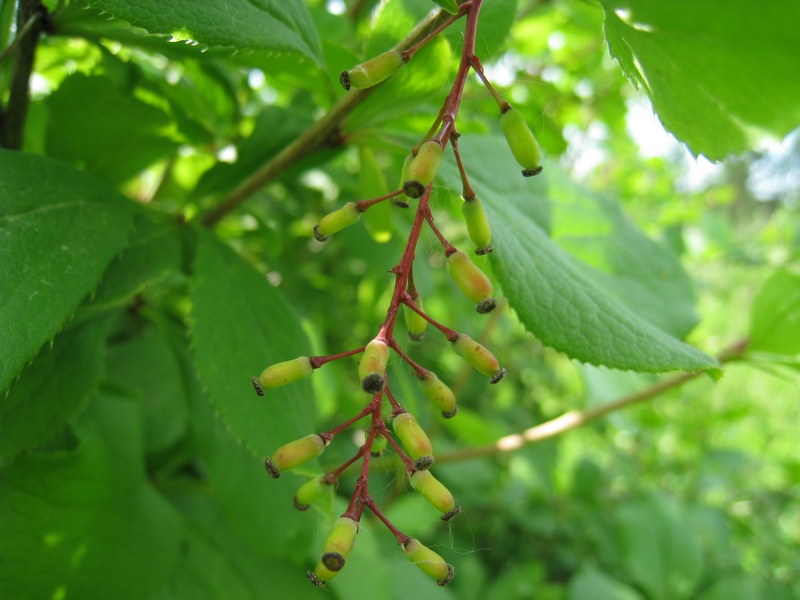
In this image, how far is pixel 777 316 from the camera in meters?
1.49

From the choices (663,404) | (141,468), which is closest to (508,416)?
(663,404)

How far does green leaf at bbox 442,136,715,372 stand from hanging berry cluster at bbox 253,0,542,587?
0.49 feet

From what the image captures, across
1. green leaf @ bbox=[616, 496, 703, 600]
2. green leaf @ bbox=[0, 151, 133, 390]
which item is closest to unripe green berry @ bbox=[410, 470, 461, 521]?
green leaf @ bbox=[0, 151, 133, 390]

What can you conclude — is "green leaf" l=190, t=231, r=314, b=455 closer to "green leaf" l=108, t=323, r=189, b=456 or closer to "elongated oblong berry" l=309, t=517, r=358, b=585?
"elongated oblong berry" l=309, t=517, r=358, b=585

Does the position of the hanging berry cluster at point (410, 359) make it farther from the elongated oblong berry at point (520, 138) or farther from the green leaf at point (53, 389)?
the green leaf at point (53, 389)

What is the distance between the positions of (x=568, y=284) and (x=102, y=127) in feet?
3.23

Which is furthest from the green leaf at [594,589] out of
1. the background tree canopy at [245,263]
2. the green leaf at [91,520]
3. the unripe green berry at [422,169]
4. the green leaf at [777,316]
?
the unripe green berry at [422,169]

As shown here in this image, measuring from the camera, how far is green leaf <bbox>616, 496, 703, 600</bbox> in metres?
2.41

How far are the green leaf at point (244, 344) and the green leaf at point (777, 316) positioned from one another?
1.06m

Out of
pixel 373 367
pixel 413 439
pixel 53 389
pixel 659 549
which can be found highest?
pixel 373 367

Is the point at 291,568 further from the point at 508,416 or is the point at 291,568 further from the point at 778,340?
the point at 508,416

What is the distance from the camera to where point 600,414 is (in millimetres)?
1826

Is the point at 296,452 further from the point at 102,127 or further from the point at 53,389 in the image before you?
the point at 102,127

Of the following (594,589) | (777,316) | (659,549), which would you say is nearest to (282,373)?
(777,316)
